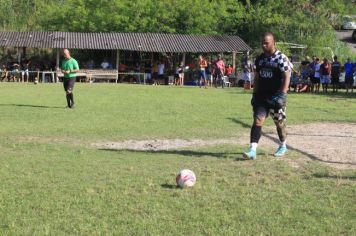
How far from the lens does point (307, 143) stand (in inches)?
388

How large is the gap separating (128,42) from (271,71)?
2615 centimetres

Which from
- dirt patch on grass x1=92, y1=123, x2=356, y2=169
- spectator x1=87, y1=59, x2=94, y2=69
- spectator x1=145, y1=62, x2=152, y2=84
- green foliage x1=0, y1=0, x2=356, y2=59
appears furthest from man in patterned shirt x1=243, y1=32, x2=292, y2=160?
green foliage x1=0, y1=0, x2=356, y2=59

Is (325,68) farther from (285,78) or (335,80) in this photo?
(285,78)

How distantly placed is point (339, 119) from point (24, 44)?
23.7 metres

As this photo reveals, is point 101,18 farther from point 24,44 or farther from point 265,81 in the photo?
point 265,81

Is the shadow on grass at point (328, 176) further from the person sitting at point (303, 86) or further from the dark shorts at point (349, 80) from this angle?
the person sitting at point (303, 86)

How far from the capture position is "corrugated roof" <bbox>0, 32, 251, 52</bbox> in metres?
33.1

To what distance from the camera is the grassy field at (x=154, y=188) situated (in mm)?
5066

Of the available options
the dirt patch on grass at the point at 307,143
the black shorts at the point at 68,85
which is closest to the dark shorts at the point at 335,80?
the black shorts at the point at 68,85

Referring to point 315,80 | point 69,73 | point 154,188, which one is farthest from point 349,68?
point 154,188

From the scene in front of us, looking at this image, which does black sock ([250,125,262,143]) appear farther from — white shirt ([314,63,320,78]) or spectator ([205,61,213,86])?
spectator ([205,61,213,86])

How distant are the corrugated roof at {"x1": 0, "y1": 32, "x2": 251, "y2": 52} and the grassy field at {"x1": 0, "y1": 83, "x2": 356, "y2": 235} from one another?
2184cm

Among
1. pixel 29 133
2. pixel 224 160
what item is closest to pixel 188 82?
pixel 29 133

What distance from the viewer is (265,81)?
8.43m
